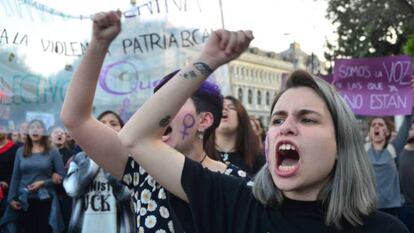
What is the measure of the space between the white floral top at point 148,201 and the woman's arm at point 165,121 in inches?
13.6

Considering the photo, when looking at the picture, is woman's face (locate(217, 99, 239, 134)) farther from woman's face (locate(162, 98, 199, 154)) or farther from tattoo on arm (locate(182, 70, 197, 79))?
tattoo on arm (locate(182, 70, 197, 79))

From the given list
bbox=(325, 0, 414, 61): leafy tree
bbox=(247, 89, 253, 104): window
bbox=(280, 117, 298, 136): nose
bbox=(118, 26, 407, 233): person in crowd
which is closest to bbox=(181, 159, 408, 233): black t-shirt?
bbox=(118, 26, 407, 233): person in crowd

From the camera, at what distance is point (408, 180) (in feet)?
20.5

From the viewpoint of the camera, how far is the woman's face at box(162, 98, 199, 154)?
2635 mm

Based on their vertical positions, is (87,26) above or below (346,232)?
above

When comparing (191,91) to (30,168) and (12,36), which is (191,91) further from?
(30,168)

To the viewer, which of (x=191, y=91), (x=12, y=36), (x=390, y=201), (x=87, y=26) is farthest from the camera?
(x=390, y=201)

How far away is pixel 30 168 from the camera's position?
6.51 metres

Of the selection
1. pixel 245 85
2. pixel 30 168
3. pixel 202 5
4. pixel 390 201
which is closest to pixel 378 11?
pixel 390 201

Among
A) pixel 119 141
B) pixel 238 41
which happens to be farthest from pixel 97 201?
pixel 238 41

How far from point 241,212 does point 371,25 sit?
59.3 ft

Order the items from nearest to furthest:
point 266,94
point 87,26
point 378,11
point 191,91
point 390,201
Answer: point 191,91
point 87,26
point 390,201
point 378,11
point 266,94

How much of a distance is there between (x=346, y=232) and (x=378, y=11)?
59.1ft

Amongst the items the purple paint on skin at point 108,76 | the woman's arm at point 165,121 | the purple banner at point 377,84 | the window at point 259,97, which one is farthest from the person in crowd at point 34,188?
the window at point 259,97
